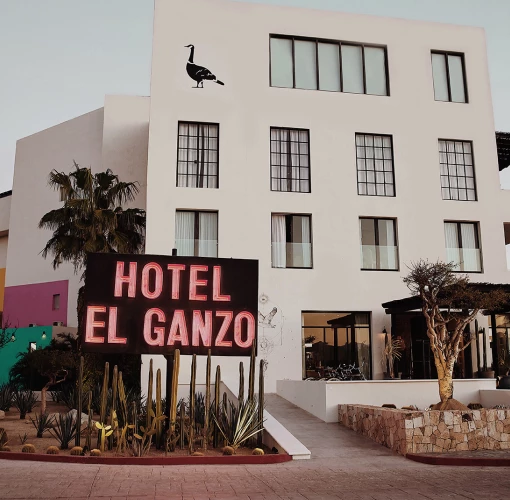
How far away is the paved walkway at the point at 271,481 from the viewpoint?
9.73 m

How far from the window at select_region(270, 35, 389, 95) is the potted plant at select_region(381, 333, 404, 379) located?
10.5 m

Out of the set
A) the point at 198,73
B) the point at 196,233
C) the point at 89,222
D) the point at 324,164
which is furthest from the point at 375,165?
the point at 89,222

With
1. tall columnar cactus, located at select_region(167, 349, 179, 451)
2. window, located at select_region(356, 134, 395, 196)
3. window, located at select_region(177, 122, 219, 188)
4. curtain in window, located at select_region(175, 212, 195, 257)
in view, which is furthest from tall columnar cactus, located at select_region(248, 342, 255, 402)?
window, located at select_region(356, 134, 395, 196)

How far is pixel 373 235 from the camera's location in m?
25.9

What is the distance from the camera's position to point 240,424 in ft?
45.4

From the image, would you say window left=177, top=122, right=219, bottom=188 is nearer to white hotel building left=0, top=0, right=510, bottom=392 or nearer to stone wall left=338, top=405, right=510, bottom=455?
white hotel building left=0, top=0, right=510, bottom=392

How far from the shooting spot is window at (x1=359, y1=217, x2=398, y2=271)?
2553 centimetres

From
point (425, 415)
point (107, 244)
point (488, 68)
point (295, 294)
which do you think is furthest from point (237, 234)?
point (488, 68)

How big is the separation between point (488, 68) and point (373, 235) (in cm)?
985

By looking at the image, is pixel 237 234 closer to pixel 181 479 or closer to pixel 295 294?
pixel 295 294

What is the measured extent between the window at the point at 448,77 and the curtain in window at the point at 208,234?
1130 centimetres

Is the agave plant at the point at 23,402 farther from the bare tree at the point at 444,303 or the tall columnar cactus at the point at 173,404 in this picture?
the bare tree at the point at 444,303

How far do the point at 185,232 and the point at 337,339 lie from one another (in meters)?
7.12

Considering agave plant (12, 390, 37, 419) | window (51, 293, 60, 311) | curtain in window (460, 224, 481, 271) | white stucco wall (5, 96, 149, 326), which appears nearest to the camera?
agave plant (12, 390, 37, 419)
